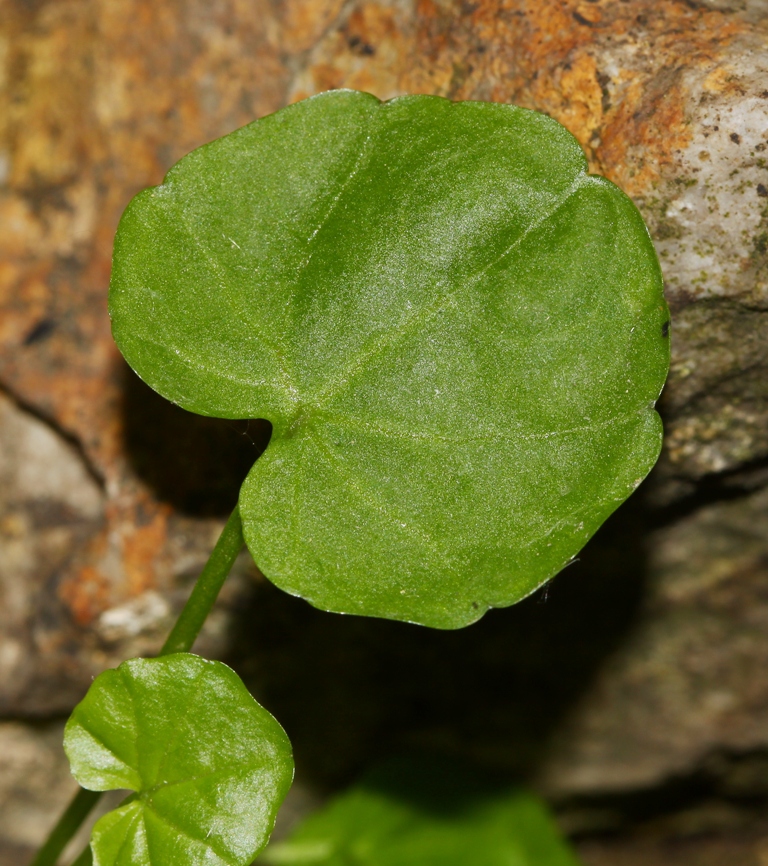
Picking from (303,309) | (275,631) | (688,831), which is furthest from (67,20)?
(688,831)

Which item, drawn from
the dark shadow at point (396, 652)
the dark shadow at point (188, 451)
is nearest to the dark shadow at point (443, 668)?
A: the dark shadow at point (396, 652)

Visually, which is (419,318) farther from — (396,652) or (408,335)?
(396,652)

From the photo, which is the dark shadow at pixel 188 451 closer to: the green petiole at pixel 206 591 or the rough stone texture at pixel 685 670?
the green petiole at pixel 206 591

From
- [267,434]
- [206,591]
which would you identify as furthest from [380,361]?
[267,434]

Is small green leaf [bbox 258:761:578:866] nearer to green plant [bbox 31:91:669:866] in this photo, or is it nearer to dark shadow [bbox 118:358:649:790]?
dark shadow [bbox 118:358:649:790]

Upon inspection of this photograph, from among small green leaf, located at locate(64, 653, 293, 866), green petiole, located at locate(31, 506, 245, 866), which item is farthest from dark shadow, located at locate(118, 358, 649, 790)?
small green leaf, located at locate(64, 653, 293, 866)

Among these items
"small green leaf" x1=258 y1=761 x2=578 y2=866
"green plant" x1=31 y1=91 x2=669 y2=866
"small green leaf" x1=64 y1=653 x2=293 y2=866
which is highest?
"green plant" x1=31 y1=91 x2=669 y2=866

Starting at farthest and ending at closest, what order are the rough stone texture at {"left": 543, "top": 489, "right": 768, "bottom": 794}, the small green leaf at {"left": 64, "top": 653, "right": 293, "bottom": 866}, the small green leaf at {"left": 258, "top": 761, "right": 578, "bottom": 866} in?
the small green leaf at {"left": 258, "top": 761, "right": 578, "bottom": 866} < the rough stone texture at {"left": 543, "top": 489, "right": 768, "bottom": 794} < the small green leaf at {"left": 64, "top": 653, "right": 293, "bottom": 866}

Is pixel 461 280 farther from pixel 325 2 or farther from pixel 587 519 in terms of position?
pixel 325 2
